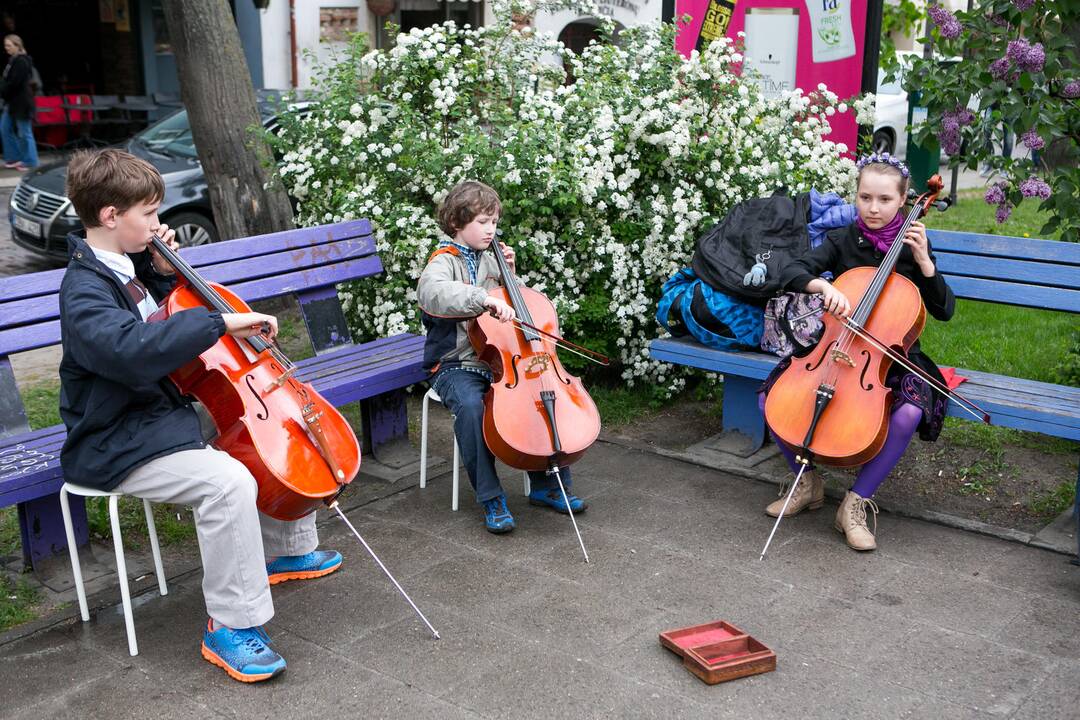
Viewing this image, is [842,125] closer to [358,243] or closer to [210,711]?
[358,243]

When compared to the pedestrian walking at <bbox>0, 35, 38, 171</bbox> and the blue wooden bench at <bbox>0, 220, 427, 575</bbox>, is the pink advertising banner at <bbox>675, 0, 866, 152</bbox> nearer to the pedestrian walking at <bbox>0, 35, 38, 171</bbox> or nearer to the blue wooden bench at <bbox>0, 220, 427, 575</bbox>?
the blue wooden bench at <bbox>0, 220, 427, 575</bbox>

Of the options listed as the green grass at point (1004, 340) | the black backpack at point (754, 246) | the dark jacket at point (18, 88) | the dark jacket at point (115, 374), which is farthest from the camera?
the dark jacket at point (18, 88)

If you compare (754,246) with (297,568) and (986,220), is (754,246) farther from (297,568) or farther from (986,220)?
(986,220)

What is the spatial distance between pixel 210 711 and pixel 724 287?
2.80 meters

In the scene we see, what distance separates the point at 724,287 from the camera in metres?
4.97

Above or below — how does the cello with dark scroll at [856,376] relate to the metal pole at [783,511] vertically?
above

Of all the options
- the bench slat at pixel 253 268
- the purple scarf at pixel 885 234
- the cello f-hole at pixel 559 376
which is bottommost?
the cello f-hole at pixel 559 376

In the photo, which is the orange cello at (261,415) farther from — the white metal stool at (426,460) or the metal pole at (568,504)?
the white metal stool at (426,460)

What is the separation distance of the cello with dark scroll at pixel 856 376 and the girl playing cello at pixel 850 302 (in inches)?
3.1

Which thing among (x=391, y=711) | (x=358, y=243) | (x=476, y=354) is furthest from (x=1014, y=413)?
(x=358, y=243)

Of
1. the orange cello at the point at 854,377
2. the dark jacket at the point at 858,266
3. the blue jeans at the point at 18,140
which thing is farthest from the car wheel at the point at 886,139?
the orange cello at the point at 854,377

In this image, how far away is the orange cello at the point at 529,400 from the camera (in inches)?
158

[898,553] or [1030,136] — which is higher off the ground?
[1030,136]

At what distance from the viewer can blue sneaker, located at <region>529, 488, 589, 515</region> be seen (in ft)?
14.7
